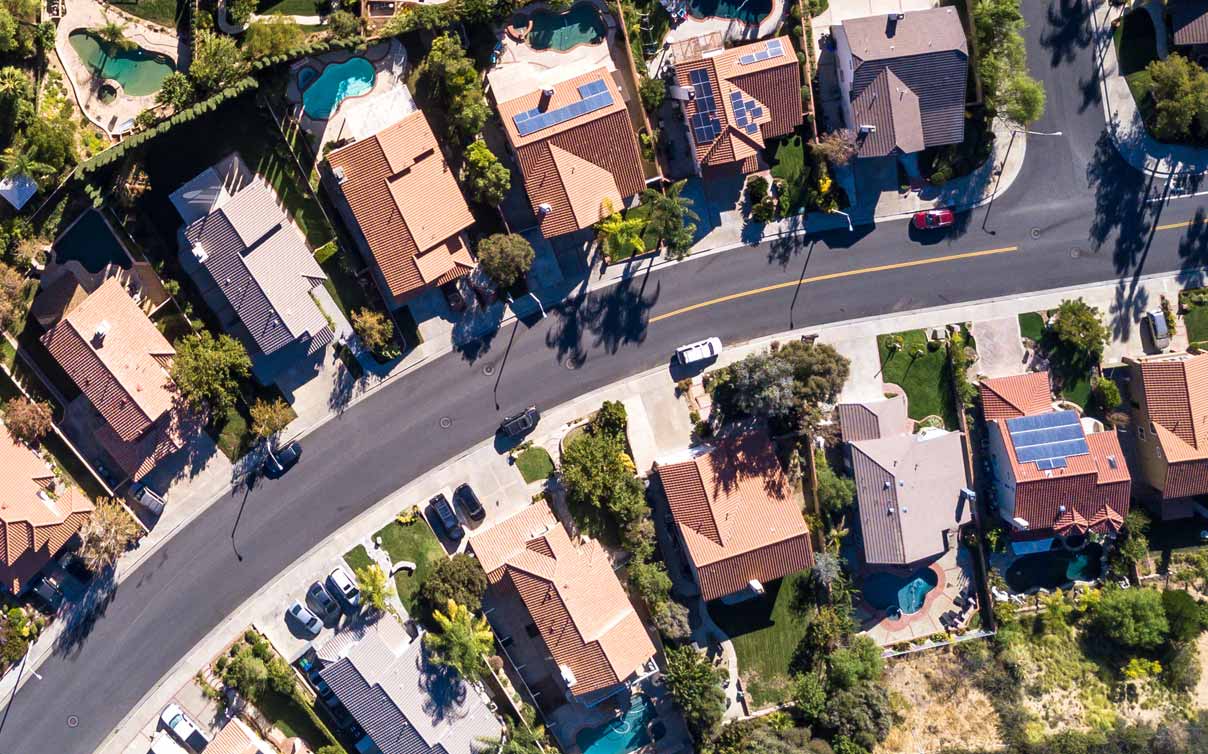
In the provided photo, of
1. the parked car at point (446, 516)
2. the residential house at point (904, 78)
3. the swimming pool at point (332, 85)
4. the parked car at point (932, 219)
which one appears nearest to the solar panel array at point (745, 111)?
the residential house at point (904, 78)

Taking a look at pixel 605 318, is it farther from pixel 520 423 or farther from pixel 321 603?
pixel 321 603

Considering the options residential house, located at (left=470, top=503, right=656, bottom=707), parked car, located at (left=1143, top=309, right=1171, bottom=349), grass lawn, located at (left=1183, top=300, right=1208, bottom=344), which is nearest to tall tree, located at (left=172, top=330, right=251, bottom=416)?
residential house, located at (left=470, top=503, right=656, bottom=707)

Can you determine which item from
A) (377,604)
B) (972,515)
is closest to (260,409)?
(377,604)

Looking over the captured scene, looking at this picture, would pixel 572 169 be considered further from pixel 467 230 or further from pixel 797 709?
pixel 797 709

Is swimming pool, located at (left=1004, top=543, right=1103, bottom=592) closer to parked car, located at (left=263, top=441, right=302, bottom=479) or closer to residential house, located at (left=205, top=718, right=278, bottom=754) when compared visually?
parked car, located at (left=263, top=441, right=302, bottom=479)

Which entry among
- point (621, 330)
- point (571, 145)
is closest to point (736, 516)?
point (621, 330)

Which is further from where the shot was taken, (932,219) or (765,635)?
(765,635)
